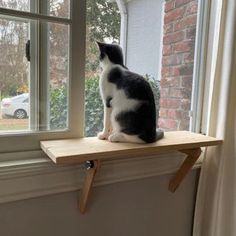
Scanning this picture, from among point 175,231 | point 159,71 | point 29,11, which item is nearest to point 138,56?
point 159,71

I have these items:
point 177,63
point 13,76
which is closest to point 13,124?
point 13,76

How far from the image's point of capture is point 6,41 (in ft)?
2.76

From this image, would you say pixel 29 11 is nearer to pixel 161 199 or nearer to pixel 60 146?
pixel 60 146

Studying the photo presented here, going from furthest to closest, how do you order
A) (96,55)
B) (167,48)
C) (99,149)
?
(167,48)
(96,55)
(99,149)

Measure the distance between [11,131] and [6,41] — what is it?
30 cm

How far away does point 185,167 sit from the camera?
3.62 feet

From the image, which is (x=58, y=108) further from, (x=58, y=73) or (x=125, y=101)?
(x=125, y=101)

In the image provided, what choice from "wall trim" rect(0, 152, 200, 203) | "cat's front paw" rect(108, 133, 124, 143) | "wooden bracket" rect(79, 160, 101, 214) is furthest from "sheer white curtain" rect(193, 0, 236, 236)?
A: "wooden bracket" rect(79, 160, 101, 214)

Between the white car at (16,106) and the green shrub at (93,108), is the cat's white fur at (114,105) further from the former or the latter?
the white car at (16,106)

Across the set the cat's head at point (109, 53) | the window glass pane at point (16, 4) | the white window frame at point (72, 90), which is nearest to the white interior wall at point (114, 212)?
the white window frame at point (72, 90)

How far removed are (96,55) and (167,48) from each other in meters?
0.40

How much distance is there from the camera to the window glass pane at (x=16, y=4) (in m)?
0.82

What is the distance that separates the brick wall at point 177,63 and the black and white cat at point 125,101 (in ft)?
1.27

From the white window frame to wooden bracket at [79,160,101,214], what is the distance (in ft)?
0.54
